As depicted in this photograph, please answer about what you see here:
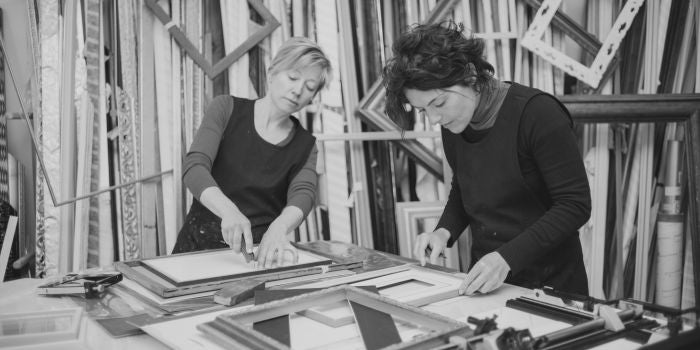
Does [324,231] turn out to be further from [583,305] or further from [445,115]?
[583,305]

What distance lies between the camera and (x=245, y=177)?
1.84 metres

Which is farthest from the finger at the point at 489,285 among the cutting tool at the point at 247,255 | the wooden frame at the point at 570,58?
the wooden frame at the point at 570,58

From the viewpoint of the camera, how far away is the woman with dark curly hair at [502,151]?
131 cm

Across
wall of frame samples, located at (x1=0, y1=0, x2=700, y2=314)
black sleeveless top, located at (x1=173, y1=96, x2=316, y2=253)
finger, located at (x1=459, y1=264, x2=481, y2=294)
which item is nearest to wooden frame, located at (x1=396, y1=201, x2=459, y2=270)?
wall of frame samples, located at (x1=0, y1=0, x2=700, y2=314)

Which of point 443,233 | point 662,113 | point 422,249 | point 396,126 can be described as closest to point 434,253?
point 422,249

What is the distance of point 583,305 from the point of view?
958 mm

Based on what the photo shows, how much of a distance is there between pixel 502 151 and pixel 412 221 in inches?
40.3

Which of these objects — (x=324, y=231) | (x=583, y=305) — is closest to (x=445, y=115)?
(x=583, y=305)

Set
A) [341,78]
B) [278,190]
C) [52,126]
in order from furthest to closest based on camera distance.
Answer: [341,78]
[52,126]
[278,190]

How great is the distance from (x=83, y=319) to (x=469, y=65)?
106 cm

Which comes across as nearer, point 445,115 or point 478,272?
point 478,272

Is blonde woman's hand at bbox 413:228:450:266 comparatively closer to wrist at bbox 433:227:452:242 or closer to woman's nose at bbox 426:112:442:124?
wrist at bbox 433:227:452:242

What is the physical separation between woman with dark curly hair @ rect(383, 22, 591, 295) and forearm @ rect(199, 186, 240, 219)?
53cm

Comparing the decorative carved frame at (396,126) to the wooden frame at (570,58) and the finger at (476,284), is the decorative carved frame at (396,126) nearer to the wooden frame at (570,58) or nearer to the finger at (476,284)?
the wooden frame at (570,58)
